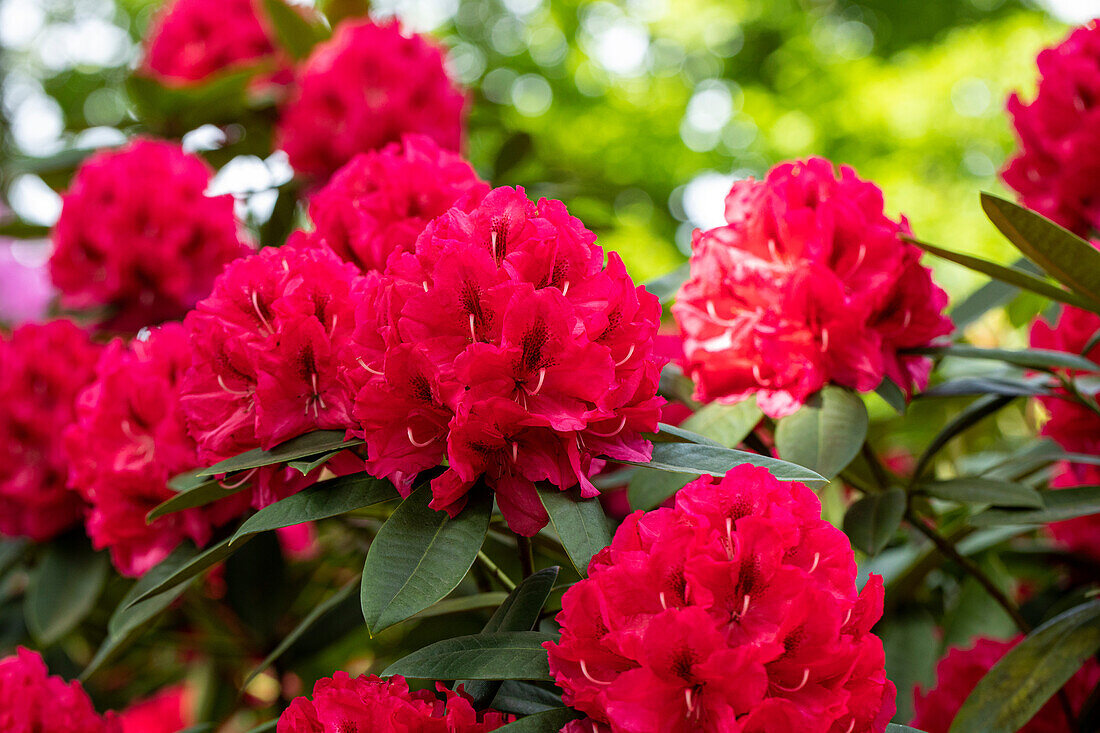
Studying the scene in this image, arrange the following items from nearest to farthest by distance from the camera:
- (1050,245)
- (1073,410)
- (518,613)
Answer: (518,613), (1050,245), (1073,410)

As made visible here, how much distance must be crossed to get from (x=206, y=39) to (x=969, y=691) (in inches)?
63.5

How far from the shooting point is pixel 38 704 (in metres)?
0.75

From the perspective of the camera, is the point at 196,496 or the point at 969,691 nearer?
the point at 196,496

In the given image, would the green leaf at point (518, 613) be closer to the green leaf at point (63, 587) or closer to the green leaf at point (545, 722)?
the green leaf at point (545, 722)

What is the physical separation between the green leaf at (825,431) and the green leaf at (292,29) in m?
1.10

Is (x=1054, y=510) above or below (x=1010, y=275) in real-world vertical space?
below

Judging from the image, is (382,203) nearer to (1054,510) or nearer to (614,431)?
(614,431)

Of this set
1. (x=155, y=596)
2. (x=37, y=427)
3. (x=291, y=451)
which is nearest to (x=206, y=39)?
(x=37, y=427)

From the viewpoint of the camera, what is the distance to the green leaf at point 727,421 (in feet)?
2.53

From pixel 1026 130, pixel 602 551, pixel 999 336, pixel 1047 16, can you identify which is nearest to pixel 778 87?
pixel 1047 16

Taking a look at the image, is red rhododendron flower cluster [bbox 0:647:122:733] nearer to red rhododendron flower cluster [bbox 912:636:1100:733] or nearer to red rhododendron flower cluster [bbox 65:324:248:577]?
red rhododendron flower cluster [bbox 65:324:248:577]

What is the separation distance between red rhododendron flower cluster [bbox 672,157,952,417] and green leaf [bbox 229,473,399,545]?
0.34 meters

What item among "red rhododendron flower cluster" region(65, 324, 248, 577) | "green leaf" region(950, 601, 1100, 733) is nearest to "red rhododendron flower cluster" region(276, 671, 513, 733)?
"red rhododendron flower cluster" region(65, 324, 248, 577)

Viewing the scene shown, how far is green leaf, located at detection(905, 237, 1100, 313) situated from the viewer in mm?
708
